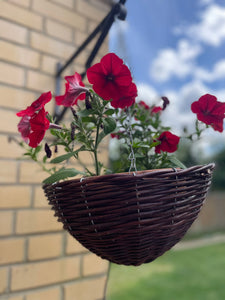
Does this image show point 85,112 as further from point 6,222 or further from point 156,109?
point 6,222

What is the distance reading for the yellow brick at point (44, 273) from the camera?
3.57 ft

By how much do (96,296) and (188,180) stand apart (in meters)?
0.86

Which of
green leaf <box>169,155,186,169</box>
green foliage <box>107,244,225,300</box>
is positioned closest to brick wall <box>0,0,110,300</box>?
green leaf <box>169,155,186,169</box>

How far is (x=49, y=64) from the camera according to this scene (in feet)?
4.16

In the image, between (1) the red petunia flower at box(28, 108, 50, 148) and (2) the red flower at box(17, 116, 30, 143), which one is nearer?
(1) the red petunia flower at box(28, 108, 50, 148)

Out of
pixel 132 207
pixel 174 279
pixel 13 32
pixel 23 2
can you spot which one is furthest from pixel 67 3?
pixel 174 279

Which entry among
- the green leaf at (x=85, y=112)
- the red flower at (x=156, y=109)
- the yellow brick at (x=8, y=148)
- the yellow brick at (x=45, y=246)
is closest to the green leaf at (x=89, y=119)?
the green leaf at (x=85, y=112)

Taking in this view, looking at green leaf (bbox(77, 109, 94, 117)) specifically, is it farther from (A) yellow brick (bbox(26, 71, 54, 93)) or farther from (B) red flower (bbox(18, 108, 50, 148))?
(A) yellow brick (bbox(26, 71, 54, 93))

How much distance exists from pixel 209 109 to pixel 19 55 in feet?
2.55

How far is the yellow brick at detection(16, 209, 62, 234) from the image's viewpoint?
1.12 meters

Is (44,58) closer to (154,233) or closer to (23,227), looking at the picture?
(23,227)

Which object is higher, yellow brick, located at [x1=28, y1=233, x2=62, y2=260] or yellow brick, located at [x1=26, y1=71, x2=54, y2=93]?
yellow brick, located at [x1=26, y1=71, x2=54, y2=93]

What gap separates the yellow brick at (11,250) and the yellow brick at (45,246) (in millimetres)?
33

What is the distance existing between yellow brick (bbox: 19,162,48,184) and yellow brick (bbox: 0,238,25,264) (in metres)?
0.21
